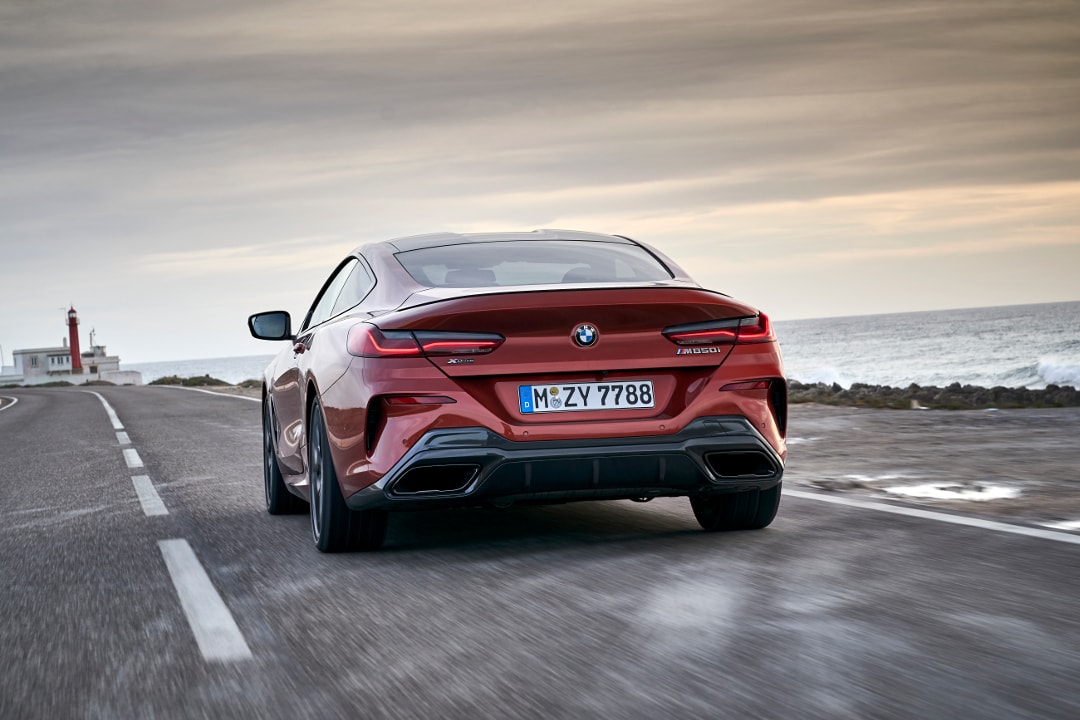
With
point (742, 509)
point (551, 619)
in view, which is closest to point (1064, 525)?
point (742, 509)

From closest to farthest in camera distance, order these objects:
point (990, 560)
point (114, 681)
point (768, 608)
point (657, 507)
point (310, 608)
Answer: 1. point (114, 681)
2. point (768, 608)
3. point (310, 608)
4. point (990, 560)
5. point (657, 507)

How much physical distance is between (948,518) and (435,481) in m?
2.64

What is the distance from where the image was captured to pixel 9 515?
305 inches

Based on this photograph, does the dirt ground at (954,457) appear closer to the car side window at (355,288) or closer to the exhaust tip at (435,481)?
the exhaust tip at (435,481)

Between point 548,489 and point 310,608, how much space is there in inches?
42.0

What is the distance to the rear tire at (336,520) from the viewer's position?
17.7 ft

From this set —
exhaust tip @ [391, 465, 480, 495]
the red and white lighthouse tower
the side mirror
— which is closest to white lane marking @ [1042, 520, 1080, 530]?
exhaust tip @ [391, 465, 480, 495]

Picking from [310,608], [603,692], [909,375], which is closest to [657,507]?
[310,608]

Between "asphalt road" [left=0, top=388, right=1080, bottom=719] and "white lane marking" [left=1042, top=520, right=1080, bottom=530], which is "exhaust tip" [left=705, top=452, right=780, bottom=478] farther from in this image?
"white lane marking" [left=1042, top=520, right=1080, bottom=530]

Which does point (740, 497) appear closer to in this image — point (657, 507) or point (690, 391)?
point (690, 391)

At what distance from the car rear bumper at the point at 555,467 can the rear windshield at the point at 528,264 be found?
814 millimetres

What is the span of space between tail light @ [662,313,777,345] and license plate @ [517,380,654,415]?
0.78 feet

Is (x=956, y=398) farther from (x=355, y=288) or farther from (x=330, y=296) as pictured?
(x=355, y=288)

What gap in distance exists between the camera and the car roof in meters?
A: 5.96
